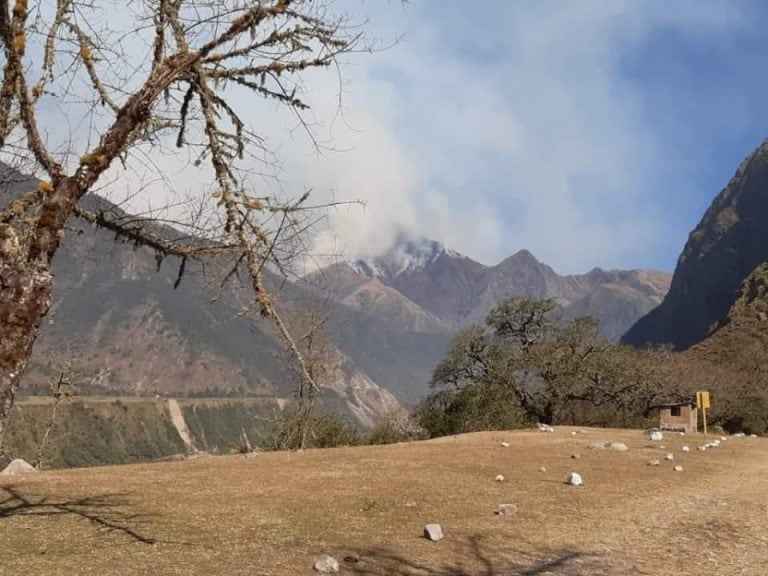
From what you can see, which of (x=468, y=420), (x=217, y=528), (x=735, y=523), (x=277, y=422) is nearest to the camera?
(x=217, y=528)

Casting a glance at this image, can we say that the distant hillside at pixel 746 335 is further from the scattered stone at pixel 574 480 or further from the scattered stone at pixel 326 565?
the scattered stone at pixel 326 565

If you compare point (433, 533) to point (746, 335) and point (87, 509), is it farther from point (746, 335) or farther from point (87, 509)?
point (746, 335)

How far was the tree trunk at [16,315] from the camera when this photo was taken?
4.87m

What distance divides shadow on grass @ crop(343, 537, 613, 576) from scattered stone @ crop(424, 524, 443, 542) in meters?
0.37

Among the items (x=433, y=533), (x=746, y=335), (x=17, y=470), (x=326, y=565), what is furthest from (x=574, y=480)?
(x=746, y=335)

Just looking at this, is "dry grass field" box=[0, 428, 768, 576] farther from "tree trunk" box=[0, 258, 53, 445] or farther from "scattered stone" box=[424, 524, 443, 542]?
"tree trunk" box=[0, 258, 53, 445]

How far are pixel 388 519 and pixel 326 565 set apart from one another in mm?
2969

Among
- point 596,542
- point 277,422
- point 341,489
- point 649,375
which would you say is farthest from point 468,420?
point 596,542

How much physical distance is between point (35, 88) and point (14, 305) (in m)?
2.55

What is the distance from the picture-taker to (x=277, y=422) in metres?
33.4

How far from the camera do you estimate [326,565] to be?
7062 mm

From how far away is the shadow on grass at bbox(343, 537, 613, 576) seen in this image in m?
7.27

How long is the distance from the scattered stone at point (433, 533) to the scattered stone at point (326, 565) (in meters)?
1.81

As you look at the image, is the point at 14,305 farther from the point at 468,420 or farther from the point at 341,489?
the point at 468,420
